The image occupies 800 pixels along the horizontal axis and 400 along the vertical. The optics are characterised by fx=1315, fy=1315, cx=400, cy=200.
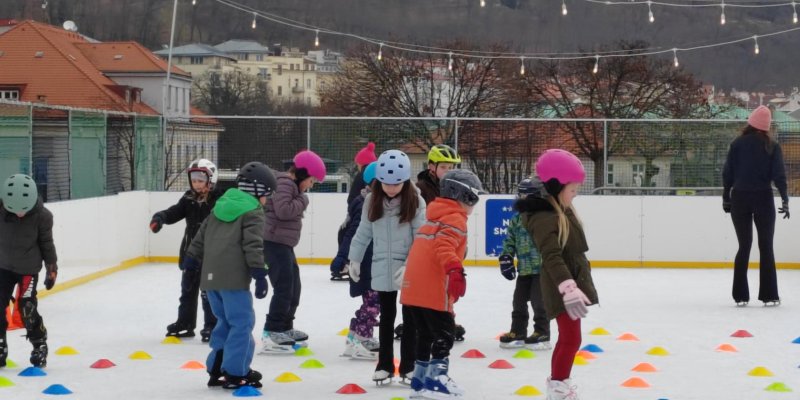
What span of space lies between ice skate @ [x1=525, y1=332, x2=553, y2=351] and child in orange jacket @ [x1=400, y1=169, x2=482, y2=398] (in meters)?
2.26

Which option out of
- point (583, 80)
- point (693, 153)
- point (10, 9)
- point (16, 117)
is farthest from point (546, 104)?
point (16, 117)

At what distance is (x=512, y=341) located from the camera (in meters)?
9.50

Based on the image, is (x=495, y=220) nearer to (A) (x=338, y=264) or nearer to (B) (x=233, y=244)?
(A) (x=338, y=264)

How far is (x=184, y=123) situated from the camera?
736 inches

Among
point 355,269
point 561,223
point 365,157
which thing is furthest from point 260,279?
point 365,157

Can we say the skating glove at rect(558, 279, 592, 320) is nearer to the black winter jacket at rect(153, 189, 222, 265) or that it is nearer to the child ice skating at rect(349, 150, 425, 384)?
the child ice skating at rect(349, 150, 425, 384)

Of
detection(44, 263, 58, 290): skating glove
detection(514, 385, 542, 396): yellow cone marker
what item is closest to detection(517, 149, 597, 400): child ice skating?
detection(514, 385, 542, 396): yellow cone marker

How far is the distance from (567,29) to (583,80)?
22.4ft

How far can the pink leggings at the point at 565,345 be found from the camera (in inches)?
260

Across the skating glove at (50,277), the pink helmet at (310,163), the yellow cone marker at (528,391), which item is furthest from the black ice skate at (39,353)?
the yellow cone marker at (528,391)

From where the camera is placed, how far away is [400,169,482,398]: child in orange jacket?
711 centimetres

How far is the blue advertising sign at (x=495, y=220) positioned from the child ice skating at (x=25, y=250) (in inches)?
392

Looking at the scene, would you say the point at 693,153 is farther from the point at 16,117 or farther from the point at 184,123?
the point at 16,117

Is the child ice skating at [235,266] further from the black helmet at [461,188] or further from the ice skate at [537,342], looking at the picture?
the ice skate at [537,342]
